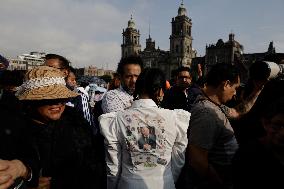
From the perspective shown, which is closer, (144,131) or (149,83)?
(144,131)

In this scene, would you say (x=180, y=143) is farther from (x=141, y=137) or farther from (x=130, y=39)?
(x=130, y=39)

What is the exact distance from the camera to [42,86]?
2.43 m

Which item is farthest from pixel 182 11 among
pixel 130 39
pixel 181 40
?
pixel 130 39

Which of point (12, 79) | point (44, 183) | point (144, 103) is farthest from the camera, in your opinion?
point (12, 79)

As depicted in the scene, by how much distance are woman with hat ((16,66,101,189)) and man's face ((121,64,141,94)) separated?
4.74ft

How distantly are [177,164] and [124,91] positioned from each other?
1.32 m

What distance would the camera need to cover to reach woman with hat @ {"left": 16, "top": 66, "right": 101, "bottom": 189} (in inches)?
92.3

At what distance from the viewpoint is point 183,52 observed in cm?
7950

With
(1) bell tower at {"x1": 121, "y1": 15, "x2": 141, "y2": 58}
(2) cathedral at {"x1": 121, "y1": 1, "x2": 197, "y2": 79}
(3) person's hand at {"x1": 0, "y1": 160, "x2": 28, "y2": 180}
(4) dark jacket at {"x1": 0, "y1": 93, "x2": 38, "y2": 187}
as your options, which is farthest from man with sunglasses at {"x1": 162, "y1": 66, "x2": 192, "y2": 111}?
(1) bell tower at {"x1": 121, "y1": 15, "x2": 141, "y2": 58}

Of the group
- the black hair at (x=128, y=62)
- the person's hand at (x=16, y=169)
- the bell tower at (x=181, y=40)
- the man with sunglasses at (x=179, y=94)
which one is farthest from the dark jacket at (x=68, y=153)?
the bell tower at (x=181, y=40)

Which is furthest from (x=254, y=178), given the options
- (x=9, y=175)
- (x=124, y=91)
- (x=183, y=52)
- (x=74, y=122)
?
(x=183, y=52)

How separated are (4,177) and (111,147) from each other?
136 cm

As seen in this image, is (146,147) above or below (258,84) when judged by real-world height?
below

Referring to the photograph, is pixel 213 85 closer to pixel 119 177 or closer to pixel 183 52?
pixel 119 177
